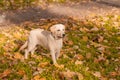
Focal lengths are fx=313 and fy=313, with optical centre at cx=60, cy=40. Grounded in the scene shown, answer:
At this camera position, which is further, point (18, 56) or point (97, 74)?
point (18, 56)

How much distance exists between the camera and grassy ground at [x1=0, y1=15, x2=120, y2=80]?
224 inches

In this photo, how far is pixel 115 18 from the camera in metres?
9.91

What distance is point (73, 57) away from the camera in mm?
6566

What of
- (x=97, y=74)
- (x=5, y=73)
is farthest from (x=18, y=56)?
(x=97, y=74)

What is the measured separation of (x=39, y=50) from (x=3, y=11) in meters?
4.95

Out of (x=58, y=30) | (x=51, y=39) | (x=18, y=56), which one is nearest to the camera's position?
(x=58, y=30)

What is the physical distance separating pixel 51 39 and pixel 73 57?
0.90 m

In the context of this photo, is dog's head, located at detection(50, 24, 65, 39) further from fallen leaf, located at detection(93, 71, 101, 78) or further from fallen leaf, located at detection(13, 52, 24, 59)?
fallen leaf, located at detection(13, 52, 24, 59)

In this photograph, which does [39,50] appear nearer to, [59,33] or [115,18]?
[59,33]

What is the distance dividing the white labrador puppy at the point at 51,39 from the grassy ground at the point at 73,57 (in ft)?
0.85

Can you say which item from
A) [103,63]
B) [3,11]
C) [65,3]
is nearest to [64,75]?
[103,63]

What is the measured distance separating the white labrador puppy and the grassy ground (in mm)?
258

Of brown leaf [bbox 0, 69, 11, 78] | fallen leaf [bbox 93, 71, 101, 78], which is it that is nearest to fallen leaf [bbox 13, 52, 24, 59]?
brown leaf [bbox 0, 69, 11, 78]

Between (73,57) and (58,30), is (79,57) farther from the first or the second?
(58,30)
